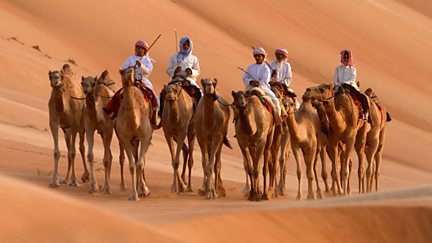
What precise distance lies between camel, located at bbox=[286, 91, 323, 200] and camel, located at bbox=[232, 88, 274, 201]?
55 cm

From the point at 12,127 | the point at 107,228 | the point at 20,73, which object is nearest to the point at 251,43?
the point at 20,73

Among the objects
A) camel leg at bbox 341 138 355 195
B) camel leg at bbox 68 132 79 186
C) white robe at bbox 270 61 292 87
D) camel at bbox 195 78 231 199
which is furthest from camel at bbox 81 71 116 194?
camel leg at bbox 341 138 355 195

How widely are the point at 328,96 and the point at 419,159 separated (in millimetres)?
18203

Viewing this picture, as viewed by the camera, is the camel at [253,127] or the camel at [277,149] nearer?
the camel at [253,127]

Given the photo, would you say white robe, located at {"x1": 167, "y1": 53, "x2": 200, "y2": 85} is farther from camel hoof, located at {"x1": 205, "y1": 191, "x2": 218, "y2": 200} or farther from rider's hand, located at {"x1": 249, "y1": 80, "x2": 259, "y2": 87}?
camel hoof, located at {"x1": 205, "y1": 191, "x2": 218, "y2": 200}

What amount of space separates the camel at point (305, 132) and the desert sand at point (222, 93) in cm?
117

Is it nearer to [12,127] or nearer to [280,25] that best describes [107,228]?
[12,127]

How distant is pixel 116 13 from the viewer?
4588 centimetres

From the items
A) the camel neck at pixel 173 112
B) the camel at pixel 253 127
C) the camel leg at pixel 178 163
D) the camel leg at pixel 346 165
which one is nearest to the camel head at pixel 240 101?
the camel at pixel 253 127

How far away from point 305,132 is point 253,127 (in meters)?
1.69

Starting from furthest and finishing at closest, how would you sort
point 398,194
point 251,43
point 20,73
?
point 251,43 < point 20,73 < point 398,194

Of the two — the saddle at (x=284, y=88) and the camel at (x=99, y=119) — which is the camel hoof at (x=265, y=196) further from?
the camel at (x=99, y=119)

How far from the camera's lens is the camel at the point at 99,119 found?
20.7 metres

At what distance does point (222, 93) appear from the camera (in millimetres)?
41812
